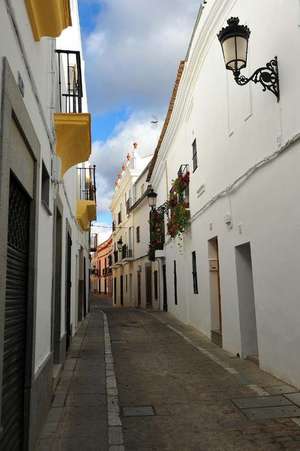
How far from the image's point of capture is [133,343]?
36.3 feet

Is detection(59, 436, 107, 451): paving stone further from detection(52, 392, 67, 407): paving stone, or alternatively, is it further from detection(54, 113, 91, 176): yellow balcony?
detection(54, 113, 91, 176): yellow balcony

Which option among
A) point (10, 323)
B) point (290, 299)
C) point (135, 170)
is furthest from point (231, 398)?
point (135, 170)

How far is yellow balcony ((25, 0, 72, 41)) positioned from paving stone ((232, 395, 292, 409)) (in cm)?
475

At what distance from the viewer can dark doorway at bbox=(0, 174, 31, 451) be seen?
3672 mm

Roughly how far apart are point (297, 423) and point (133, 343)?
634cm

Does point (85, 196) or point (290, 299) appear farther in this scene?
point (85, 196)

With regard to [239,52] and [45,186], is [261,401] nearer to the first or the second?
[45,186]

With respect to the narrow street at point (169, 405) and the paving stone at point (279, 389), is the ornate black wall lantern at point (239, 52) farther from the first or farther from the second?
the narrow street at point (169, 405)

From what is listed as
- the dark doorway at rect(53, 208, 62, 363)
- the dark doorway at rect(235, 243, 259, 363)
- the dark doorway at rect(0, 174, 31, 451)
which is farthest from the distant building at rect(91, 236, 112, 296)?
the dark doorway at rect(0, 174, 31, 451)

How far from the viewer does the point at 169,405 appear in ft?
19.5

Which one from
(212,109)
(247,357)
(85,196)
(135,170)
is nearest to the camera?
(247,357)

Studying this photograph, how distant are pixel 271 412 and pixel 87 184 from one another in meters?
12.0

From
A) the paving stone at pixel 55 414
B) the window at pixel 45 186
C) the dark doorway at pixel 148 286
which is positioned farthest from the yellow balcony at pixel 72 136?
the dark doorway at pixel 148 286

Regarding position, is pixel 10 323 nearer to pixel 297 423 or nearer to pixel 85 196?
pixel 297 423
